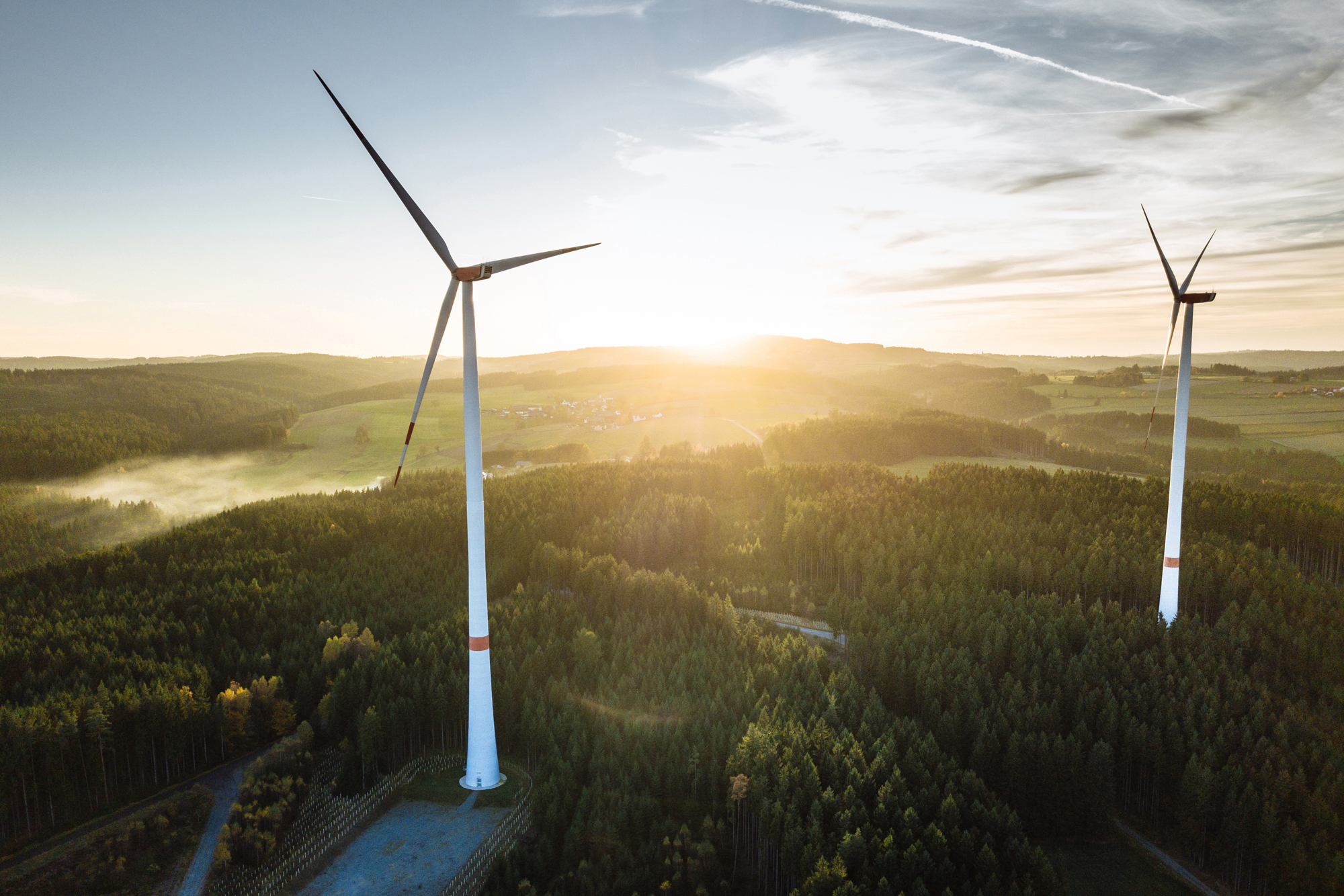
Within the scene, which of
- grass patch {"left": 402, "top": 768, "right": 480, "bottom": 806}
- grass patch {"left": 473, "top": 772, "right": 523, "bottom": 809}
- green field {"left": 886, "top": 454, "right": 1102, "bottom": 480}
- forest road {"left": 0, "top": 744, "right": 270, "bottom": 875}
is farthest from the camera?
green field {"left": 886, "top": 454, "right": 1102, "bottom": 480}

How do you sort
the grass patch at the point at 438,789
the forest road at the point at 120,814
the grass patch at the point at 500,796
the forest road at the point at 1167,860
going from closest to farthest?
1. the forest road at the point at 1167,860
2. the forest road at the point at 120,814
3. the grass patch at the point at 500,796
4. the grass patch at the point at 438,789

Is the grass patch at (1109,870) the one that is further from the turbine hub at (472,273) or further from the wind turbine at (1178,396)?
the turbine hub at (472,273)

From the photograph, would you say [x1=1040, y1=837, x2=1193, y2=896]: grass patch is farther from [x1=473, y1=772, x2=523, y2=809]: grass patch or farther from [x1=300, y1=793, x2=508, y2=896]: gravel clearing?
[x1=300, y1=793, x2=508, y2=896]: gravel clearing

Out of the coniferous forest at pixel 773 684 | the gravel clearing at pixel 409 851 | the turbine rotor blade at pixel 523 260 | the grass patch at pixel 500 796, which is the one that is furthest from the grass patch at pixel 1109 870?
the turbine rotor blade at pixel 523 260

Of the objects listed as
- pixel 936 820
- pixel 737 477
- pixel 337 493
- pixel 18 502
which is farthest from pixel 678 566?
pixel 18 502

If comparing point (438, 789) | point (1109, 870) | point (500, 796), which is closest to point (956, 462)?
point (1109, 870)

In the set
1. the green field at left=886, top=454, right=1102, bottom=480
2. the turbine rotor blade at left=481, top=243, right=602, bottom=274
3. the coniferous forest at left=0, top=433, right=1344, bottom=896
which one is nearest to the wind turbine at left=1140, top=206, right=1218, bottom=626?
the coniferous forest at left=0, top=433, right=1344, bottom=896

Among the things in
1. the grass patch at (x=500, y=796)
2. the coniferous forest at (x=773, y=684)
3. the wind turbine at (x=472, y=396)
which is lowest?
the grass patch at (x=500, y=796)

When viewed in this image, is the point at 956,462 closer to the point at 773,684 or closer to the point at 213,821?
the point at 773,684
